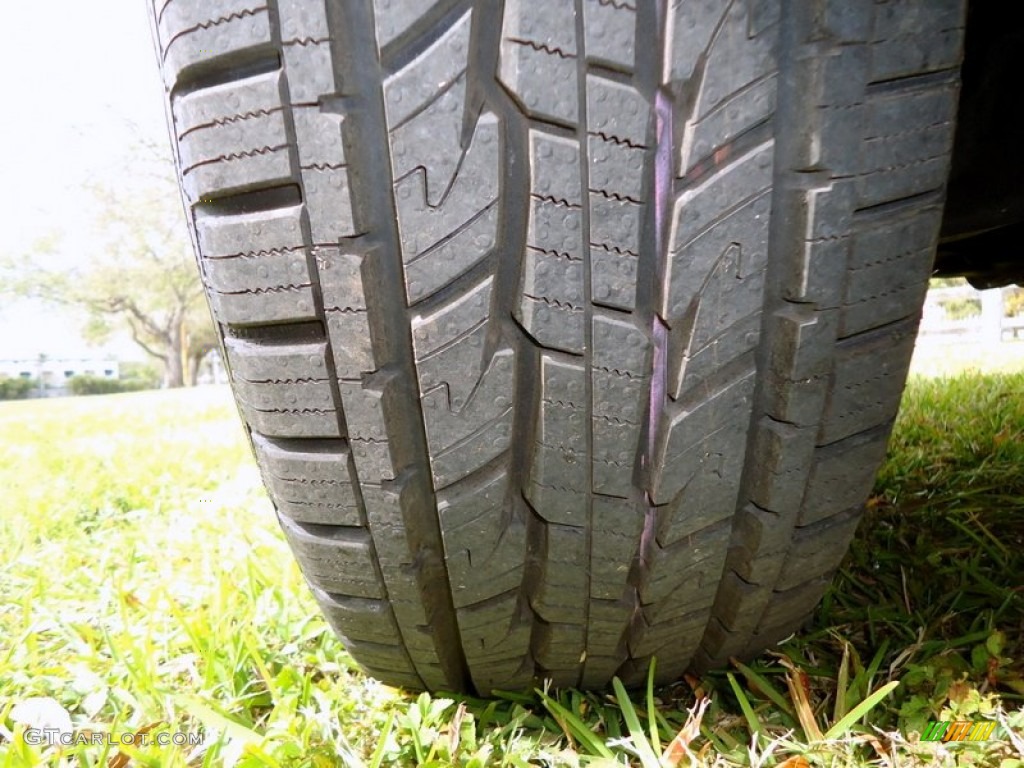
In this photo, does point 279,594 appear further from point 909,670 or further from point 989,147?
point 989,147

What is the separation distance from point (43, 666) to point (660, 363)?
855 millimetres


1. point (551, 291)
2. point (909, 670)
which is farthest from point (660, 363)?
point (909, 670)

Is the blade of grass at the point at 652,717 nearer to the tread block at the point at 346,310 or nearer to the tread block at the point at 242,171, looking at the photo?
the tread block at the point at 346,310

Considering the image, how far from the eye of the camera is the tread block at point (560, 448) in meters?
0.54

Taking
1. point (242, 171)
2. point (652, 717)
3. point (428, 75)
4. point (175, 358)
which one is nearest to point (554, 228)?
point (428, 75)

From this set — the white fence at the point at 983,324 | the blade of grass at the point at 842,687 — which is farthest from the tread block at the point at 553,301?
the white fence at the point at 983,324

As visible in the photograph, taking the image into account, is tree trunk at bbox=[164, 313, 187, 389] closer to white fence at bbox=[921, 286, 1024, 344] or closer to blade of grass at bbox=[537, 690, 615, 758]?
white fence at bbox=[921, 286, 1024, 344]

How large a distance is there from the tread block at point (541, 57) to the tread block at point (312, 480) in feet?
1.00

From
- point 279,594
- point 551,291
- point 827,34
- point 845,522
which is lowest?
point 279,594

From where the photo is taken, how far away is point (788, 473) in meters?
0.58

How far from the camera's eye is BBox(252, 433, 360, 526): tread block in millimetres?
586

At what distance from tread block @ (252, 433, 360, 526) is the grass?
0.21m

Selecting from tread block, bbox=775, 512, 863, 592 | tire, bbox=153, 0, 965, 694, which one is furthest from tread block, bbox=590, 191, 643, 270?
tread block, bbox=775, 512, 863, 592

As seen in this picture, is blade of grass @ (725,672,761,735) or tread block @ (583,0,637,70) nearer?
tread block @ (583,0,637,70)
